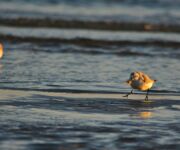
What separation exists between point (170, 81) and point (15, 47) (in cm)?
813

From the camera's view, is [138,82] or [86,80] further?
[86,80]

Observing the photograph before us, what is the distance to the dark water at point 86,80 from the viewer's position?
35.9 ft

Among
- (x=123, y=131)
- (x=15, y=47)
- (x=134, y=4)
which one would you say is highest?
(x=134, y=4)

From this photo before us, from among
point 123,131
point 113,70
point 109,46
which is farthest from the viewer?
point 109,46

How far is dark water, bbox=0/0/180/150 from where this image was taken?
431 inches

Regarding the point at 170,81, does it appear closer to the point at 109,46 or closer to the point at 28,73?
the point at 28,73

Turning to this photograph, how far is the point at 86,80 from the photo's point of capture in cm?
1736

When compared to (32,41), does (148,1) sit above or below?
above

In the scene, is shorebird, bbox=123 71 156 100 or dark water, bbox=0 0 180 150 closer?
dark water, bbox=0 0 180 150

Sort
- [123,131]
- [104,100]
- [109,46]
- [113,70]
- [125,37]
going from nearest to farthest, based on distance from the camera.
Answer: [123,131] → [104,100] → [113,70] → [109,46] → [125,37]

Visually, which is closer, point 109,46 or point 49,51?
point 49,51

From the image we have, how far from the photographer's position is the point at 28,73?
18.2 m

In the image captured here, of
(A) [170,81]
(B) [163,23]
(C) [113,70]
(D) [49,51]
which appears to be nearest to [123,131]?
(A) [170,81]

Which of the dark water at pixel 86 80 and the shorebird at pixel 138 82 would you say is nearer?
the dark water at pixel 86 80
